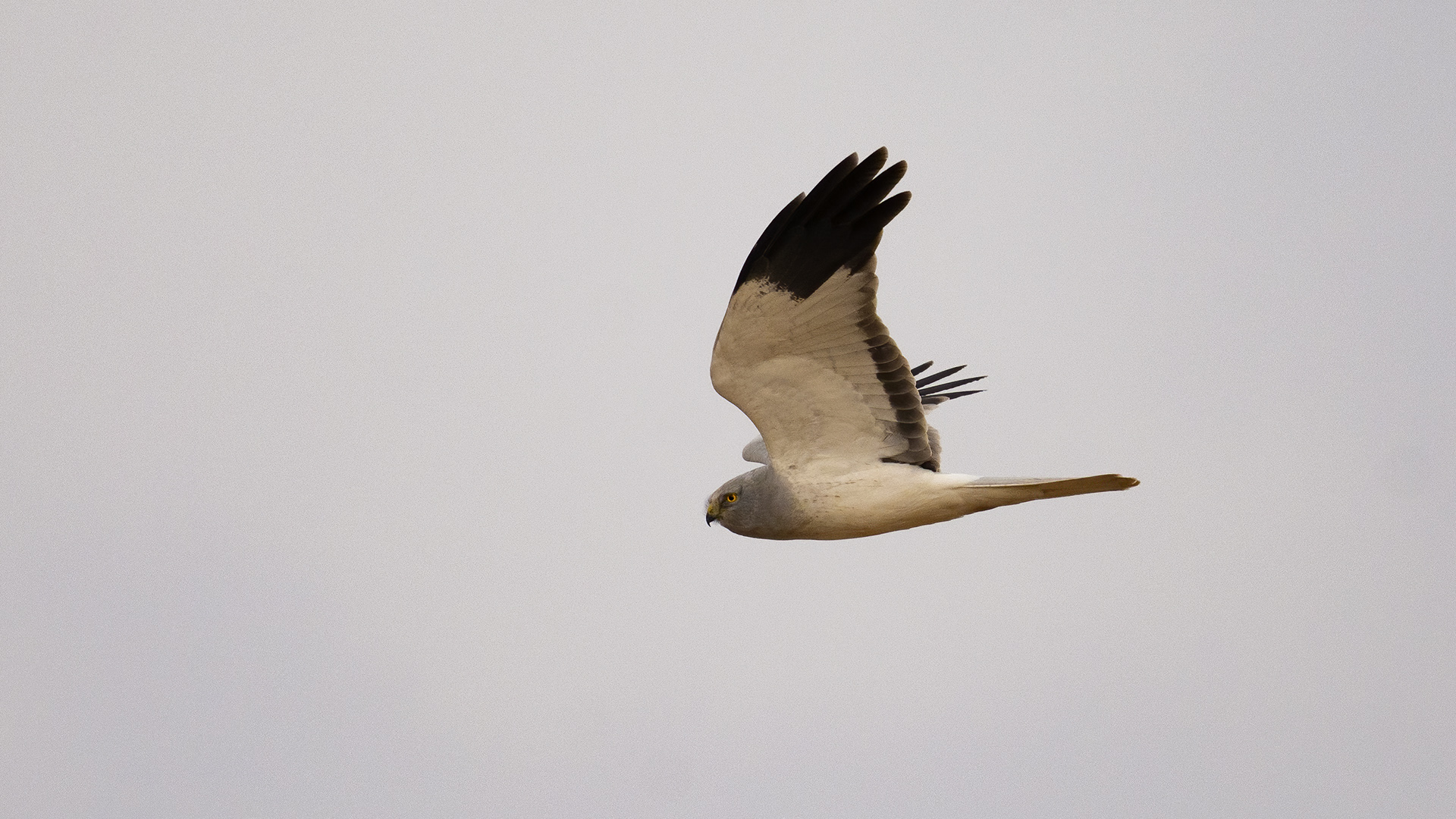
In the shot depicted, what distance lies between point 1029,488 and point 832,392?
1.73 m

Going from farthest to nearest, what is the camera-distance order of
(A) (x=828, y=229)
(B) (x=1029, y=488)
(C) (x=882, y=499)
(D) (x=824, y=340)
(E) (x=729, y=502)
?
(E) (x=729, y=502) < (C) (x=882, y=499) < (B) (x=1029, y=488) < (D) (x=824, y=340) < (A) (x=828, y=229)

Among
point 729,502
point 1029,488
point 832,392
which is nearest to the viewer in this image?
point 1029,488

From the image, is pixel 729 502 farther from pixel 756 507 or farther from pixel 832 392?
pixel 832 392

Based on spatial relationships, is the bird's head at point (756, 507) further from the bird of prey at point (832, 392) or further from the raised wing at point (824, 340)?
the raised wing at point (824, 340)

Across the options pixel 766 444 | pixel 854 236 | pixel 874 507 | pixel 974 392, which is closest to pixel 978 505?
pixel 874 507

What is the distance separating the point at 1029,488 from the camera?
10.7 metres

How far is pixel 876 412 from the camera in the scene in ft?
36.6

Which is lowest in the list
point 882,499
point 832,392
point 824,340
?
point 882,499

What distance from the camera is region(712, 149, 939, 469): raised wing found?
9.95 m

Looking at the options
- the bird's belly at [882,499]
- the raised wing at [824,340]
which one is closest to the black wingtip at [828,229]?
the raised wing at [824,340]

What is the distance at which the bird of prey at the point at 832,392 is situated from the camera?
998 cm

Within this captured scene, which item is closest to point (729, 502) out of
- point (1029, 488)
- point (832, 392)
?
point (832, 392)

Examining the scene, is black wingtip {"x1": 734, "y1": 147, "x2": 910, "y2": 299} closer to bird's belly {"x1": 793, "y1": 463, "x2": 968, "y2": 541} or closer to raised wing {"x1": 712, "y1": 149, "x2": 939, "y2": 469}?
raised wing {"x1": 712, "y1": 149, "x2": 939, "y2": 469}

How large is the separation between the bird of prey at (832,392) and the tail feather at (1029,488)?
1cm
